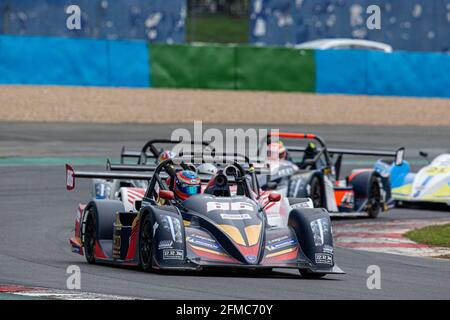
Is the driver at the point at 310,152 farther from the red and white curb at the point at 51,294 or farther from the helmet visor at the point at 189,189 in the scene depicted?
the red and white curb at the point at 51,294

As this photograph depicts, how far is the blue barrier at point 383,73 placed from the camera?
3684cm

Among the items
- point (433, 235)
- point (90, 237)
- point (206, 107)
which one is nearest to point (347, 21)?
point (206, 107)

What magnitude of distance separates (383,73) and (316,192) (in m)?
19.0

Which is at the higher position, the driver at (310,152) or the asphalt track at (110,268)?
the driver at (310,152)

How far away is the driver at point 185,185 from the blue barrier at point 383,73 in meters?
23.8

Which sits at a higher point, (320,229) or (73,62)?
(73,62)

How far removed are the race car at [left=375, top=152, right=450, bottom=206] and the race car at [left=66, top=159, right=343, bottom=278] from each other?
809cm

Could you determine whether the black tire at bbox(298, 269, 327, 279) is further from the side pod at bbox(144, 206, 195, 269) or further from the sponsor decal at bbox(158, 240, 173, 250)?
the sponsor decal at bbox(158, 240, 173, 250)

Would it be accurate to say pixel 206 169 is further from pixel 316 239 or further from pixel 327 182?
pixel 316 239

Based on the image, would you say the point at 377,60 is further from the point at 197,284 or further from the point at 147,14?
the point at 197,284

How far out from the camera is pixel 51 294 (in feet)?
34.6

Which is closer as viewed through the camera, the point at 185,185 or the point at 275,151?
the point at 185,185

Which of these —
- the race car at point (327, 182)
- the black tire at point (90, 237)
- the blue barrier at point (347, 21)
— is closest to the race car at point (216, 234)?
the black tire at point (90, 237)

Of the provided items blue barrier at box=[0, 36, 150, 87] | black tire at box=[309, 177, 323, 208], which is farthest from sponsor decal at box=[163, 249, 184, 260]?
blue barrier at box=[0, 36, 150, 87]
